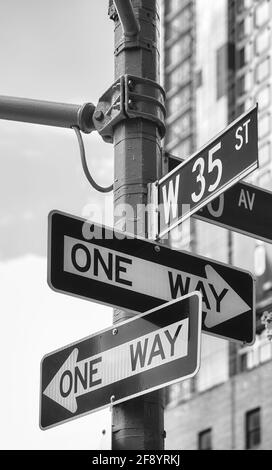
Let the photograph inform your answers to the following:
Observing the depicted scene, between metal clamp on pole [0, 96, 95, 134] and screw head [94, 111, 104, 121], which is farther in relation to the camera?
metal clamp on pole [0, 96, 95, 134]

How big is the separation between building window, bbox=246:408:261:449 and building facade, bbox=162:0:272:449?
0.13 ft

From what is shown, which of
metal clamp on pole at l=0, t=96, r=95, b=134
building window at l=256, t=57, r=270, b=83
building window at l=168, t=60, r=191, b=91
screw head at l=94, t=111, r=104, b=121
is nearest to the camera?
screw head at l=94, t=111, r=104, b=121

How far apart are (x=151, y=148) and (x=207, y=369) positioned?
47.2m

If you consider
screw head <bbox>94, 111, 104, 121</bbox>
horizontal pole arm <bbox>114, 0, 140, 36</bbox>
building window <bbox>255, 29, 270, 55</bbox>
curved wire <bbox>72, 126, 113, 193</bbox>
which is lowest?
curved wire <bbox>72, 126, 113, 193</bbox>

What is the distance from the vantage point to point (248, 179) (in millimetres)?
53719

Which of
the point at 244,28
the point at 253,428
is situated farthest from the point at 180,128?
the point at 253,428

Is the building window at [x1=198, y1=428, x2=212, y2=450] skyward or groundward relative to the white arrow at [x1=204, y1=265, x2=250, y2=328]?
skyward

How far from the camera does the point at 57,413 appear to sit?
799 centimetres

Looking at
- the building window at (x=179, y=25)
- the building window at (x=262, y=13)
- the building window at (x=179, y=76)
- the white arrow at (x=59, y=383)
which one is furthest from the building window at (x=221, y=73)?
the white arrow at (x=59, y=383)

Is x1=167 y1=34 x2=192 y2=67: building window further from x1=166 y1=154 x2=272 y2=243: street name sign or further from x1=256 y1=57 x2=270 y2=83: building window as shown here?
x1=166 y1=154 x2=272 y2=243: street name sign

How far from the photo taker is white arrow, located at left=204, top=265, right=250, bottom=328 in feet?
26.8

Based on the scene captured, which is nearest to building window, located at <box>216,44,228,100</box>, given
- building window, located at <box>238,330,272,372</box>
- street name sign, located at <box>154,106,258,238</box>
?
building window, located at <box>238,330,272,372</box>

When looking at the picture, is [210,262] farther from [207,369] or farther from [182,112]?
[182,112]
